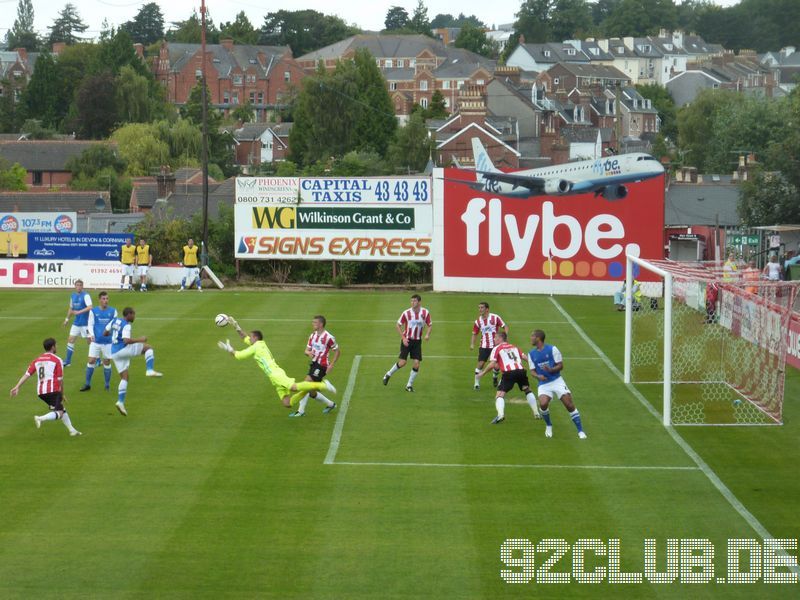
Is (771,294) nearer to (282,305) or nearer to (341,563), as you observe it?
(341,563)

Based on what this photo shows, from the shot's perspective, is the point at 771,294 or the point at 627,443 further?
the point at 771,294

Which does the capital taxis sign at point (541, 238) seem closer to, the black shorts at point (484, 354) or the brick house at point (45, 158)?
the black shorts at point (484, 354)

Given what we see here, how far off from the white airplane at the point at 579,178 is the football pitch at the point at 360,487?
15.1m

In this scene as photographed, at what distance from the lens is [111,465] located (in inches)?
709

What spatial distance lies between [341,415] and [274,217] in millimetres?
22271

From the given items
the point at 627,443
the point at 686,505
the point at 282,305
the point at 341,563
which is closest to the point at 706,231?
the point at 282,305

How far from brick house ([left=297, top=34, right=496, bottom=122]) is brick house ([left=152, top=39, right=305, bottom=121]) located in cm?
642

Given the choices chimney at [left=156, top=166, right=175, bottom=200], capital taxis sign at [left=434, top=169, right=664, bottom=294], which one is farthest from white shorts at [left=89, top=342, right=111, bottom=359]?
chimney at [left=156, top=166, right=175, bottom=200]

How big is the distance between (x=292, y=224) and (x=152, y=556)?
97.0ft

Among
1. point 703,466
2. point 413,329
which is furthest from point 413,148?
point 703,466

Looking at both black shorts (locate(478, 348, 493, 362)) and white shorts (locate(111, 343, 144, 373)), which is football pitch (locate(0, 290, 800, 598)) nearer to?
black shorts (locate(478, 348, 493, 362))

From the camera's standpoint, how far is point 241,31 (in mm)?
195500

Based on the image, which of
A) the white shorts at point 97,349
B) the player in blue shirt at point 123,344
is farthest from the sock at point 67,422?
the white shorts at point 97,349

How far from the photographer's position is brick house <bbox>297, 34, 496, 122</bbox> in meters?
162
